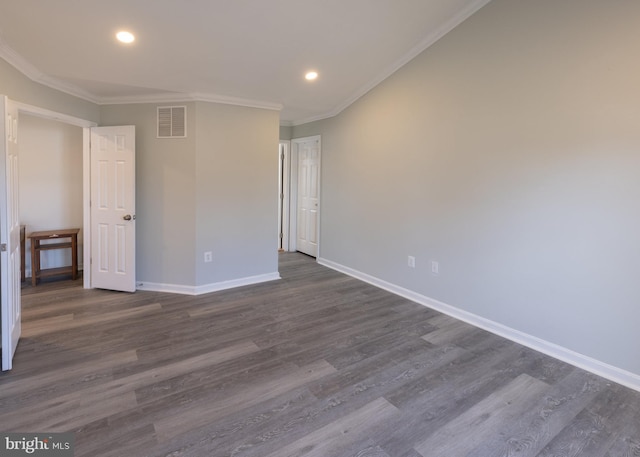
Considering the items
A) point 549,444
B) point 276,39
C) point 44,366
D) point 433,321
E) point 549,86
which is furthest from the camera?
point 433,321

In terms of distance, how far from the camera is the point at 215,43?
3.11 meters

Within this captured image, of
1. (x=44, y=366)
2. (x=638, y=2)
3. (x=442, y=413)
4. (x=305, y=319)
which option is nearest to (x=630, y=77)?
(x=638, y=2)

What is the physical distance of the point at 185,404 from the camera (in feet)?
6.96

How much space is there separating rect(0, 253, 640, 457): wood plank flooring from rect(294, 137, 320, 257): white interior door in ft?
8.94

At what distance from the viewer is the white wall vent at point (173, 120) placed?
3988 millimetres

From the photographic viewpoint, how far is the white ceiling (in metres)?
2.62

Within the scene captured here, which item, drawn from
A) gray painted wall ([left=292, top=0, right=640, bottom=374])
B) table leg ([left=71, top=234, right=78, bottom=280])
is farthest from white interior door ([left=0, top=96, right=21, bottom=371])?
gray painted wall ([left=292, top=0, right=640, bottom=374])

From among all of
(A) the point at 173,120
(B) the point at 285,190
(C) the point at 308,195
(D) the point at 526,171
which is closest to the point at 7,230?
(A) the point at 173,120

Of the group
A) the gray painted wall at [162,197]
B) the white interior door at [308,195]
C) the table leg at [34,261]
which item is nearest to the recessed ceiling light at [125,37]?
the gray painted wall at [162,197]

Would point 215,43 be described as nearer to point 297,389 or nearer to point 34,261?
point 297,389

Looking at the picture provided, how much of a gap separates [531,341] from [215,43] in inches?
151

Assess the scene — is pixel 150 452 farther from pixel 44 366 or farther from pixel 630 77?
pixel 630 77

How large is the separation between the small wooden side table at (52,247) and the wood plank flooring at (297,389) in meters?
0.88

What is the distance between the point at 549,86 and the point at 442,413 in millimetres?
2585
